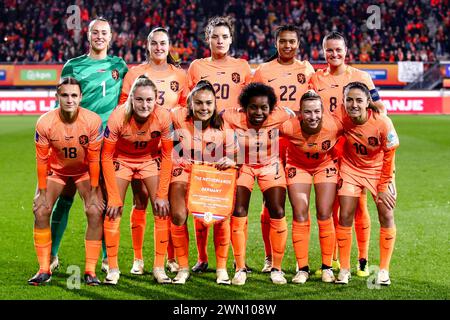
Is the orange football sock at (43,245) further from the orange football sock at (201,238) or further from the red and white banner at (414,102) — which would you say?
the red and white banner at (414,102)

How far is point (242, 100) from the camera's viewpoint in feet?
18.5

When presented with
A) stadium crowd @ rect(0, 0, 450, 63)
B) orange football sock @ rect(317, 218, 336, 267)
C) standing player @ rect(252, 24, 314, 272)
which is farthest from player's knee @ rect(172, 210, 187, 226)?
stadium crowd @ rect(0, 0, 450, 63)

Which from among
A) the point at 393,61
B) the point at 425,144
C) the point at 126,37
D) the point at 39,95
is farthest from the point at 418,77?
the point at 39,95

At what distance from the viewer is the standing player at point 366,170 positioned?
5527mm

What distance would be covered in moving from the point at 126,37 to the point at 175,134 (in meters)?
21.7

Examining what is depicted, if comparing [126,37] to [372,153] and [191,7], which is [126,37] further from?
[372,153]

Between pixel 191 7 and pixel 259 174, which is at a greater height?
pixel 191 7

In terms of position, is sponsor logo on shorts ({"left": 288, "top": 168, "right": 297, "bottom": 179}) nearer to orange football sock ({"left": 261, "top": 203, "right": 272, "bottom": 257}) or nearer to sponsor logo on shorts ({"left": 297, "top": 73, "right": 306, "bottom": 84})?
orange football sock ({"left": 261, "top": 203, "right": 272, "bottom": 257})

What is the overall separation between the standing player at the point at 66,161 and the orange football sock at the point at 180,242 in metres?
0.57

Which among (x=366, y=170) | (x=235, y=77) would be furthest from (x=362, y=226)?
(x=235, y=77)

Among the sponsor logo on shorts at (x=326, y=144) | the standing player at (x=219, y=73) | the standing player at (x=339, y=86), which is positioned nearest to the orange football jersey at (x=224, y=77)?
the standing player at (x=219, y=73)

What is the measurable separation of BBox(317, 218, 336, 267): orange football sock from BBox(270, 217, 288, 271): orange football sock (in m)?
0.29

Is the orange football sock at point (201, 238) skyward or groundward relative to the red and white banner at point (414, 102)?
groundward

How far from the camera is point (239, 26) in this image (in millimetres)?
27281
